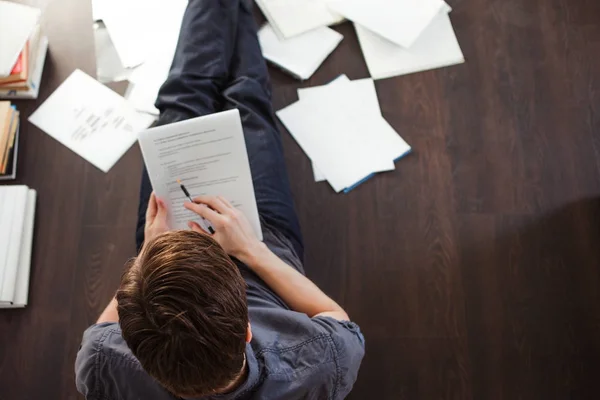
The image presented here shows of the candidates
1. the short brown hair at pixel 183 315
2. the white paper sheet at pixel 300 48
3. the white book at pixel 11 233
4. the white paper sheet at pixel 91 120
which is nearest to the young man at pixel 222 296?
the short brown hair at pixel 183 315

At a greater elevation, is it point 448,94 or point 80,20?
point 80,20

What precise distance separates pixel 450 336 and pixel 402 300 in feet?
0.45

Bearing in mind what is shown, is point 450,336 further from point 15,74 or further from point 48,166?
point 15,74

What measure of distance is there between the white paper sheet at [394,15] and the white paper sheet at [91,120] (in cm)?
65

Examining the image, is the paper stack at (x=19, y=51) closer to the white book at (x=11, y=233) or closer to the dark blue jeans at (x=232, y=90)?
the white book at (x=11, y=233)

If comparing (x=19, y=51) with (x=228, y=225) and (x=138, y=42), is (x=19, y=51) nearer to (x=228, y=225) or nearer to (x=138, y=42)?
(x=138, y=42)

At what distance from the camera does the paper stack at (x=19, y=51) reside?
53.6 inches

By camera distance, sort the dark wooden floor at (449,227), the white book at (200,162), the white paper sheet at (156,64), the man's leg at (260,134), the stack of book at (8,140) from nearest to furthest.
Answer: the white book at (200,162) < the man's leg at (260,134) < the dark wooden floor at (449,227) < the stack of book at (8,140) < the white paper sheet at (156,64)

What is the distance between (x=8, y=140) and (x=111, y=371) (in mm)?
865

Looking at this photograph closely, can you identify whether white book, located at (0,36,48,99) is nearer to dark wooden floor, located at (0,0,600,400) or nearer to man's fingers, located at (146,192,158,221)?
dark wooden floor, located at (0,0,600,400)

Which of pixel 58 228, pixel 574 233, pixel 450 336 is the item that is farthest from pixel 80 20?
pixel 574 233

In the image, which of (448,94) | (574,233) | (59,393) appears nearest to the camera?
(59,393)

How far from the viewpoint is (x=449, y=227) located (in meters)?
1.37

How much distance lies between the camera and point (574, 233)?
53.5 inches
